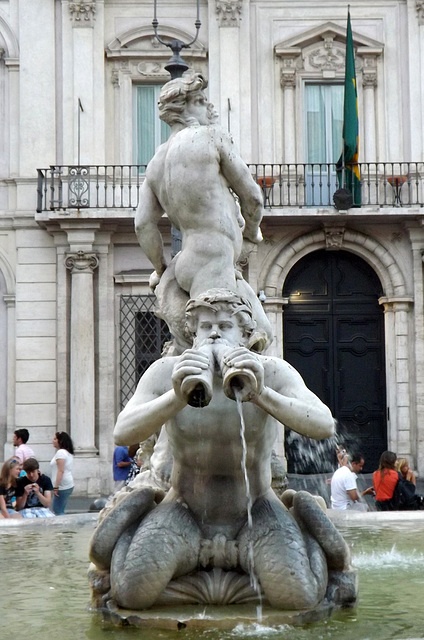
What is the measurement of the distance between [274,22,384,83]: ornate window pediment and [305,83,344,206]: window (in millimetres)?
313

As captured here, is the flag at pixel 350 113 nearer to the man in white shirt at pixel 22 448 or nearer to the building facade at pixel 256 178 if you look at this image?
the building facade at pixel 256 178

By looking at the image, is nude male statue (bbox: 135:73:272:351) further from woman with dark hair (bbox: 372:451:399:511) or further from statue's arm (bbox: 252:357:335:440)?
woman with dark hair (bbox: 372:451:399:511)

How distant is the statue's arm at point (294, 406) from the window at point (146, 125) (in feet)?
55.9

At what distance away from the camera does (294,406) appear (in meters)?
4.34

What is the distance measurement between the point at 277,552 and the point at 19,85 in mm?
17535

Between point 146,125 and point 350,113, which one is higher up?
point 146,125

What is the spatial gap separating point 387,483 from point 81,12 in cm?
1321

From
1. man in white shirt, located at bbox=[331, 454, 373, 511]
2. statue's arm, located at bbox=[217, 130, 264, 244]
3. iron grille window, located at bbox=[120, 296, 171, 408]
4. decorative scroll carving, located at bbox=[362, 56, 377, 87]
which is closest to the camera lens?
statue's arm, located at bbox=[217, 130, 264, 244]

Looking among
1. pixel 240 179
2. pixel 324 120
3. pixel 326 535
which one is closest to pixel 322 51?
pixel 324 120

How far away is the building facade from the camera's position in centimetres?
2025

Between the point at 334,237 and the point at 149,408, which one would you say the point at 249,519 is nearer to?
the point at 149,408

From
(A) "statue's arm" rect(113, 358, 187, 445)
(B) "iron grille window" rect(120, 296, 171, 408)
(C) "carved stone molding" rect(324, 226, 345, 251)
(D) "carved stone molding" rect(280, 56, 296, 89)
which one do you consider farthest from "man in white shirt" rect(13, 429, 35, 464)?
(D) "carved stone molding" rect(280, 56, 296, 89)

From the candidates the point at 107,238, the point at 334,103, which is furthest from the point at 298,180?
the point at 107,238

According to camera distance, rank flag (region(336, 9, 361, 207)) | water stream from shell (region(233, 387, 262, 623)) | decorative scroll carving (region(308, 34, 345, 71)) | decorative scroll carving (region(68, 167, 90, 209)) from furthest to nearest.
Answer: decorative scroll carving (region(308, 34, 345, 71)) → decorative scroll carving (region(68, 167, 90, 209)) → flag (region(336, 9, 361, 207)) → water stream from shell (region(233, 387, 262, 623))
